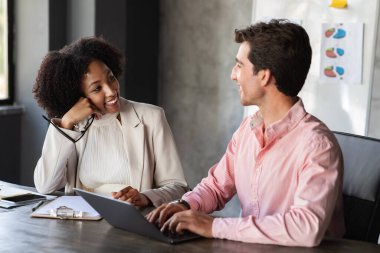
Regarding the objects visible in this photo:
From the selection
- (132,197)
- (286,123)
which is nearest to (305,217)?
(286,123)

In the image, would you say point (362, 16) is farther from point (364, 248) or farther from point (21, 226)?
point (21, 226)

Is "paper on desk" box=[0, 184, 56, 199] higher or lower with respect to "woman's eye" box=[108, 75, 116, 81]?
lower

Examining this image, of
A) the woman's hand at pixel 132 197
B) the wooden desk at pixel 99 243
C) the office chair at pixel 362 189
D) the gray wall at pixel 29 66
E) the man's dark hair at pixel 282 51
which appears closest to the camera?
the wooden desk at pixel 99 243

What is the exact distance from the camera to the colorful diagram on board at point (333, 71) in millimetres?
3820

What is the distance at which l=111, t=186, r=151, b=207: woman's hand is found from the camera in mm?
2342

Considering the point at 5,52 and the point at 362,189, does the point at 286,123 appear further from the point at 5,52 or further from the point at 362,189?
the point at 5,52

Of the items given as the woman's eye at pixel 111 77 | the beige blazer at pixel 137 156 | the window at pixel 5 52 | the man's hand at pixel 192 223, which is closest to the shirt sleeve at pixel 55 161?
the beige blazer at pixel 137 156

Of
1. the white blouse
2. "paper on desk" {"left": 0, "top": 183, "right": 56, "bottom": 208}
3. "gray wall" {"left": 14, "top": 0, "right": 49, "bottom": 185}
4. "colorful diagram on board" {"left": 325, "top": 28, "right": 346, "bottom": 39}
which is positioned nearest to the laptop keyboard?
"paper on desk" {"left": 0, "top": 183, "right": 56, "bottom": 208}

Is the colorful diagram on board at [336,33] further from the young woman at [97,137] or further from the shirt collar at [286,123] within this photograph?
the shirt collar at [286,123]

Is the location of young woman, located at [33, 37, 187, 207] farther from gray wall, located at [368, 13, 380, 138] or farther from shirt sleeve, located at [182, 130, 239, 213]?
gray wall, located at [368, 13, 380, 138]

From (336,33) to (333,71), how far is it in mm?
219

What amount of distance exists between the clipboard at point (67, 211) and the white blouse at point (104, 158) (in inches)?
14.7

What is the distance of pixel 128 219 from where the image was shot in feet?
6.53

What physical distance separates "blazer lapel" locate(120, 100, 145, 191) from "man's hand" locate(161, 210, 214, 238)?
0.74 meters
